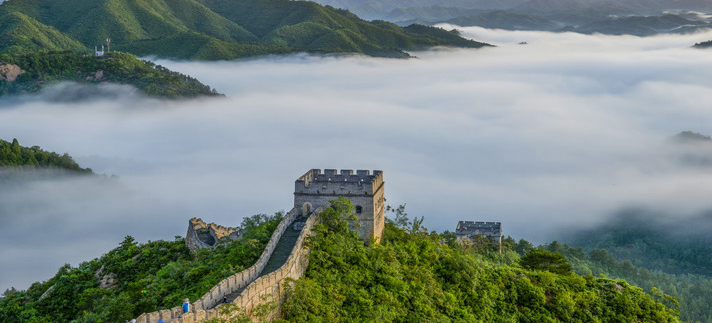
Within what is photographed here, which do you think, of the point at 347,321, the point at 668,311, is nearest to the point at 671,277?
the point at 668,311

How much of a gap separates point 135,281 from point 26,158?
8685 centimetres

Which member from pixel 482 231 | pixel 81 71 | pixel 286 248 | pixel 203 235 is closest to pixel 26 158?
pixel 81 71

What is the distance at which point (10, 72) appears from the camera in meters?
179

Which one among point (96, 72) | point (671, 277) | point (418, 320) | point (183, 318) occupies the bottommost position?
point (671, 277)

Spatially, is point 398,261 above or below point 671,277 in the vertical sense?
above

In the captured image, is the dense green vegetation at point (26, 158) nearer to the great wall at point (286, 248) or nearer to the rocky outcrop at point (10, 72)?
the rocky outcrop at point (10, 72)

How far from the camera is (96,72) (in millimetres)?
178125

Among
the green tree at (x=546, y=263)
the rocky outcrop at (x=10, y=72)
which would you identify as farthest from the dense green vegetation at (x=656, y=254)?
the rocky outcrop at (x=10, y=72)

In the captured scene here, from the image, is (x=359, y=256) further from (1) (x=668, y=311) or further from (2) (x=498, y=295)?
(1) (x=668, y=311)

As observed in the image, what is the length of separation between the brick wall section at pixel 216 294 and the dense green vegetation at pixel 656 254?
54.3 metres

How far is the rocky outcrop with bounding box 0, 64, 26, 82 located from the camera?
6885 inches

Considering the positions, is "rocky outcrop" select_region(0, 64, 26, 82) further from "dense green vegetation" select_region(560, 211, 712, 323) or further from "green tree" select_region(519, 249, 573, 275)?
"green tree" select_region(519, 249, 573, 275)

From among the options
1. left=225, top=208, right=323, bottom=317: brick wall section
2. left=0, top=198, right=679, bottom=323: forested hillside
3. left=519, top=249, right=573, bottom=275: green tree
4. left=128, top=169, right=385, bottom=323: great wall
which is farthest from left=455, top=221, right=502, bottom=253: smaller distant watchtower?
left=225, top=208, right=323, bottom=317: brick wall section

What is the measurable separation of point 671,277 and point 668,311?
64358 mm
